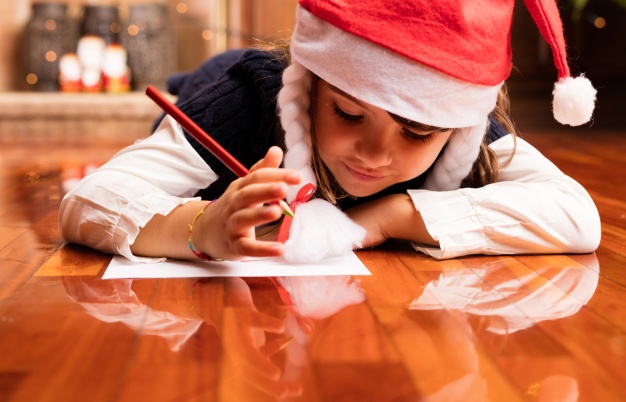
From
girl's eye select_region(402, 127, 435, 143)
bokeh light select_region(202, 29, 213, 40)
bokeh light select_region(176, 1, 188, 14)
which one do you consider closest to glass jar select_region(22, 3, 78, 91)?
bokeh light select_region(176, 1, 188, 14)

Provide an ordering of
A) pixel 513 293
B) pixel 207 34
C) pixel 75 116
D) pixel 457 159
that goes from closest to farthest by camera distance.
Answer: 1. pixel 513 293
2. pixel 457 159
3. pixel 75 116
4. pixel 207 34

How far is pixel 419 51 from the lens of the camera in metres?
0.80

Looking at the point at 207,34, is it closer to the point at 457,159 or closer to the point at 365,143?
the point at 457,159

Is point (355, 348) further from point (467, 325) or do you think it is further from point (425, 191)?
point (425, 191)

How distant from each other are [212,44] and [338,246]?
8.35ft

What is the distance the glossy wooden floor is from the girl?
0.14 ft

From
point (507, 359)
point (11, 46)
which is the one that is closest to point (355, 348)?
point (507, 359)

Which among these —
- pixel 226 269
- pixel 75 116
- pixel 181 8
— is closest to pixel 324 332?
pixel 226 269

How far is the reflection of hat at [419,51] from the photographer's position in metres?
0.81

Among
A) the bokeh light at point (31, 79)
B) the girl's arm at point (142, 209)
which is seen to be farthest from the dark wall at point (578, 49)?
the girl's arm at point (142, 209)

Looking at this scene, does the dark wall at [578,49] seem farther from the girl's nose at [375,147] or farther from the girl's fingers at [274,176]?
the girl's fingers at [274,176]

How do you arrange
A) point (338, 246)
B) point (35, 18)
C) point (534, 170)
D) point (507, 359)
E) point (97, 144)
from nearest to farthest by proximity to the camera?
point (507, 359) → point (338, 246) → point (534, 170) → point (97, 144) → point (35, 18)

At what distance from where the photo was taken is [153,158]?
0.96 m

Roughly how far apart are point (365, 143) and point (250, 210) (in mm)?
201
